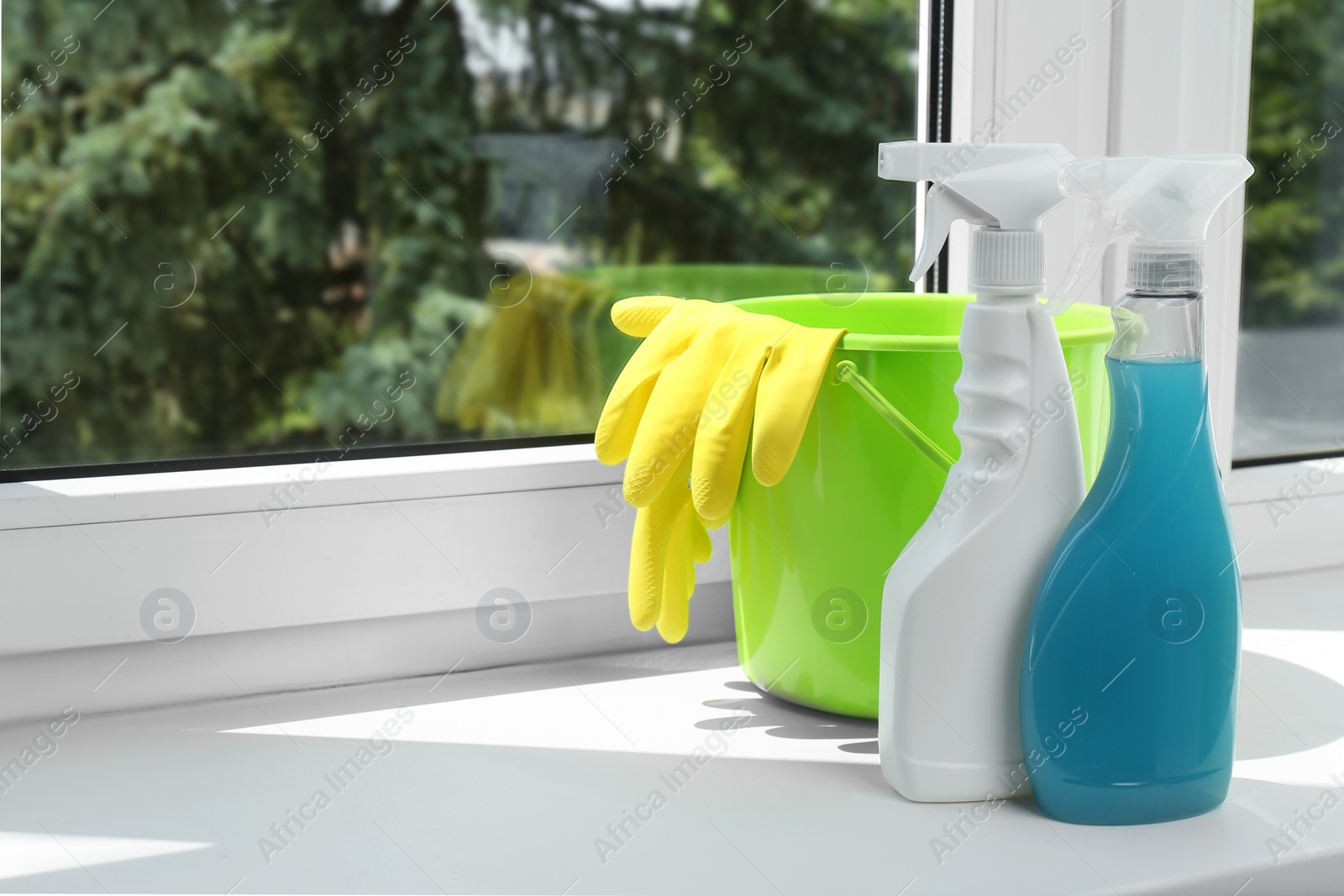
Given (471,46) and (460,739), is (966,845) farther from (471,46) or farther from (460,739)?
(471,46)

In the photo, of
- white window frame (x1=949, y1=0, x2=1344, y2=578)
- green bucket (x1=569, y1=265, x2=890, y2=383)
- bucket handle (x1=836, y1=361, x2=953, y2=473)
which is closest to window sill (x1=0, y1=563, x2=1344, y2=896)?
bucket handle (x1=836, y1=361, x2=953, y2=473)

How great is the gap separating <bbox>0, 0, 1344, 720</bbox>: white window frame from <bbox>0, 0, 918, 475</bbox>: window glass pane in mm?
195

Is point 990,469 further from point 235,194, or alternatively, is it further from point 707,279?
point 235,194

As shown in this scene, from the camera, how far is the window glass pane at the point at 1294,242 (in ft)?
3.24

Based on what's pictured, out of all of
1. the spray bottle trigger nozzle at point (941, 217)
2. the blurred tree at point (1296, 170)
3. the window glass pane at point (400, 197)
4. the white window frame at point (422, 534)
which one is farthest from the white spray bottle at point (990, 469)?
the blurred tree at point (1296, 170)

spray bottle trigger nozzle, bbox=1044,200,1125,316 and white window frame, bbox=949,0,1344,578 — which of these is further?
white window frame, bbox=949,0,1344,578

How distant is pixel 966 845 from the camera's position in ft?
1.63

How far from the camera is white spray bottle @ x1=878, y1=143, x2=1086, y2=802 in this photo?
1.62ft

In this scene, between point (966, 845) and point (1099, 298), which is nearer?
point (966, 845)

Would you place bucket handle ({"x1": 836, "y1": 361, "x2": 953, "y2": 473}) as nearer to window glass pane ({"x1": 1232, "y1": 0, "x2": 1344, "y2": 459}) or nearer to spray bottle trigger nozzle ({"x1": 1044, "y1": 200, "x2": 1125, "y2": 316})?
spray bottle trigger nozzle ({"x1": 1044, "y1": 200, "x2": 1125, "y2": 316})

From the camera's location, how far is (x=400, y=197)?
118 centimetres

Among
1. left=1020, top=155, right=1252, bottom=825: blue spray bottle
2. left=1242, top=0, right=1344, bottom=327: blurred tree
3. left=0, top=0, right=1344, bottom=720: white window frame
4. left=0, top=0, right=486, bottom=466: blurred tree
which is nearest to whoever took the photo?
left=1020, top=155, right=1252, bottom=825: blue spray bottle

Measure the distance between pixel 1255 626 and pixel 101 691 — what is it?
0.72m

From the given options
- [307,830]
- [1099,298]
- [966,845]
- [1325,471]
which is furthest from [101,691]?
[1325,471]
